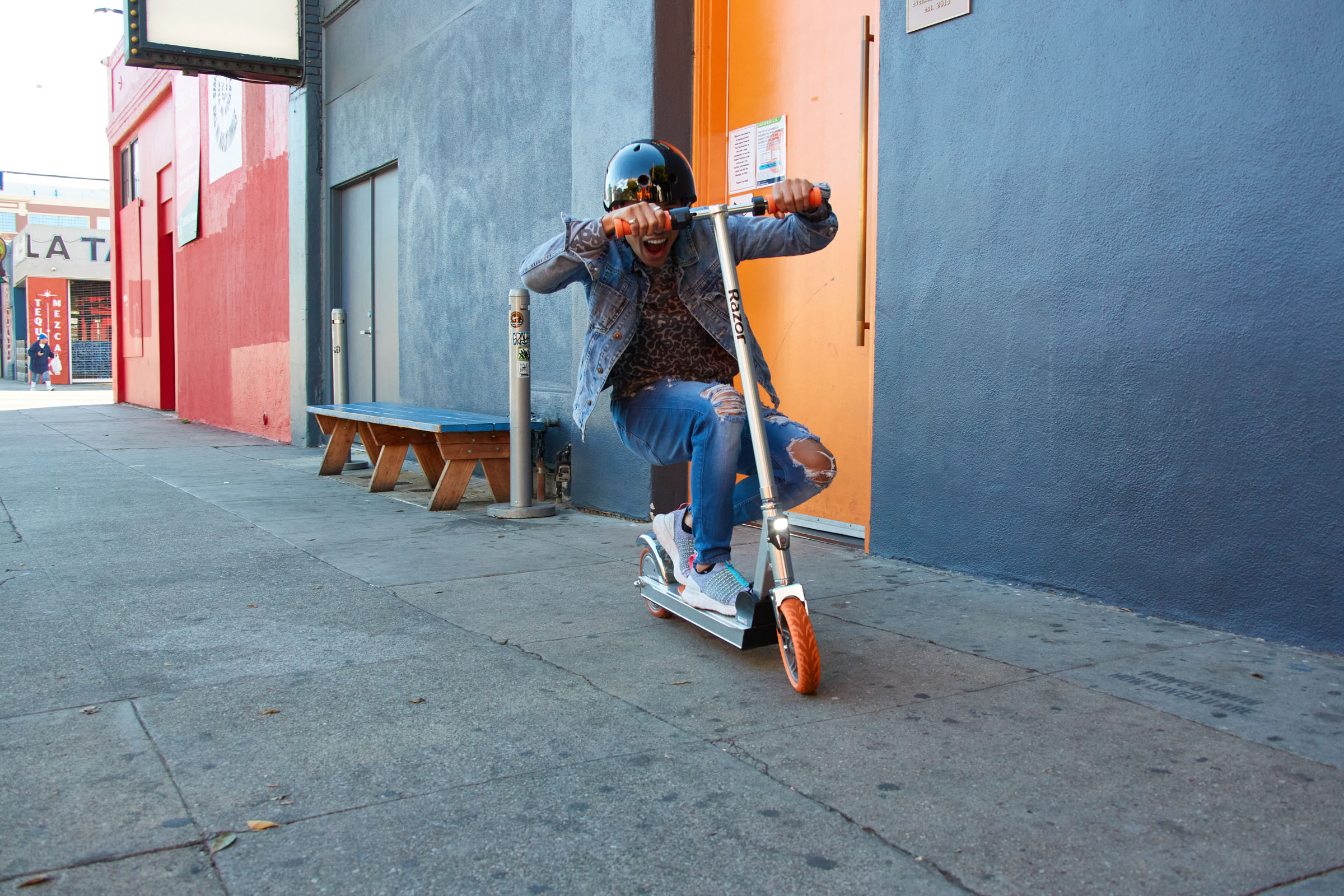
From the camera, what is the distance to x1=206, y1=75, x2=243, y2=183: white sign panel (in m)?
13.8

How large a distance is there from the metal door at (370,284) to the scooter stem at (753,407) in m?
7.16

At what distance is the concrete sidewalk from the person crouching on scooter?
0.46 meters

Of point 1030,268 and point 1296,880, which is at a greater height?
point 1030,268

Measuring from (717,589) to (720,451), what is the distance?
461 mm

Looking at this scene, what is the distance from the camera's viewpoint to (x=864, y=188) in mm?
5223

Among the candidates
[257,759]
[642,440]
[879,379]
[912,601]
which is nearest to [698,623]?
[642,440]

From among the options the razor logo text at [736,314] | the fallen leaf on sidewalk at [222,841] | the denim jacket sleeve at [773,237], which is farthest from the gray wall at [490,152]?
the fallen leaf on sidewalk at [222,841]

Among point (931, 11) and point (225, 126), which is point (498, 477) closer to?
point (931, 11)

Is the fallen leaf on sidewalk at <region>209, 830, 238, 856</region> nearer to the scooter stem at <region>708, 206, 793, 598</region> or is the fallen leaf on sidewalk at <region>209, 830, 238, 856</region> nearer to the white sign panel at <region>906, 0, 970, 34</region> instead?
the scooter stem at <region>708, 206, 793, 598</region>

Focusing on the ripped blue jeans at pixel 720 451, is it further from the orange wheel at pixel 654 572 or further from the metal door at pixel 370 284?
the metal door at pixel 370 284

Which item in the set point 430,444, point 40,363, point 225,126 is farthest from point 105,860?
point 40,363

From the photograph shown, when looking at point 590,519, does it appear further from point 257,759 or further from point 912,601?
point 257,759

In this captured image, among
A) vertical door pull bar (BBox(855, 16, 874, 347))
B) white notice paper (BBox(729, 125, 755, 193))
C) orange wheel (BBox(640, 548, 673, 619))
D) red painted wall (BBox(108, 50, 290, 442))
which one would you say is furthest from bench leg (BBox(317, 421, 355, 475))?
orange wheel (BBox(640, 548, 673, 619))

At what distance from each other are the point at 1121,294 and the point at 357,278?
8.61m
